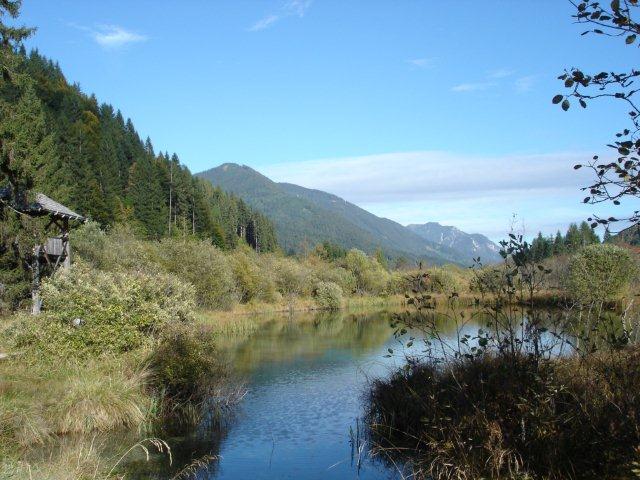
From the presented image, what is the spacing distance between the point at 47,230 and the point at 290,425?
16183mm

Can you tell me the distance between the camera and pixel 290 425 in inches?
605

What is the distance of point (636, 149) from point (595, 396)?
5331 millimetres

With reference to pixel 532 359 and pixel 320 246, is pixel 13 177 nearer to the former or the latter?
pixel 532 359

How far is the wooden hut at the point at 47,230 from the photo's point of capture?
888 inches

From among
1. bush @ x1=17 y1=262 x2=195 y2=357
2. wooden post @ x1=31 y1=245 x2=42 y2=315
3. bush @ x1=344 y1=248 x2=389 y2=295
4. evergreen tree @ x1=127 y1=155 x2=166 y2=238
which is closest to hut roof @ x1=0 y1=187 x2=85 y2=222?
wooden post @ x1=31 y1=245 x2=42 y2=315

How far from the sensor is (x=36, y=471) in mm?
7590

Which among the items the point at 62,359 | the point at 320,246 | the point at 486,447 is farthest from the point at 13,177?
the point at 320,246

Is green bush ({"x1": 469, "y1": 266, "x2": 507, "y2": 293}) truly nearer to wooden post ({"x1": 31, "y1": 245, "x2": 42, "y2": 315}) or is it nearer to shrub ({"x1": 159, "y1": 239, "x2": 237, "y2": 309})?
wooden post ({"x1": 31, "y1": 245, "x2": 42, "y2": 315})

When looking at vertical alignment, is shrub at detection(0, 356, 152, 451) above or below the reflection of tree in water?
above

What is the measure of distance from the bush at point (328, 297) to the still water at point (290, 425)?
32.9m

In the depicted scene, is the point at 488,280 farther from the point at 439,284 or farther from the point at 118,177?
the point at 118,177

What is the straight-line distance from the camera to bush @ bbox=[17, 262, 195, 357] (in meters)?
16.9

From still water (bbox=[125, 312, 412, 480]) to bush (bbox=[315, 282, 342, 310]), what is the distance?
108ft

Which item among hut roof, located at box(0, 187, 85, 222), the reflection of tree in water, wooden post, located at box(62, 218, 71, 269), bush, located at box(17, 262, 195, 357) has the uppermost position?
hut roof, located at box(0, 187, 85, 222)
